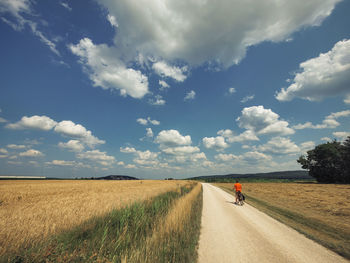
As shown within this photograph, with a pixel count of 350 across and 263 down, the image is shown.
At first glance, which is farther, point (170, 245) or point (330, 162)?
point (330, 162)

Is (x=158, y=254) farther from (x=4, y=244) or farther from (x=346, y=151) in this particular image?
(x=346, y=151)

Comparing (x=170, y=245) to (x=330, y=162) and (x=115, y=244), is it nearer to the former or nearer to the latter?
(x=115, y=244)

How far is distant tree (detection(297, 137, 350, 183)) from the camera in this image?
65.9m

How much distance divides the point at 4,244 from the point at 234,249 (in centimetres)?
693

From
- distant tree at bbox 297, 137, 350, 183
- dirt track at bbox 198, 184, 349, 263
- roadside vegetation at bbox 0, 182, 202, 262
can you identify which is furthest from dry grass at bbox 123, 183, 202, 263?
distant tree at bbox 297, 137, 350, 183

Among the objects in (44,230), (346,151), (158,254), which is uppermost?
(346,151)

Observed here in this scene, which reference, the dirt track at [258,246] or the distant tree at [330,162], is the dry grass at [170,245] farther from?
the distant tree at [330,162]

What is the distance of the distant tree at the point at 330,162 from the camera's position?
6594 centimetres

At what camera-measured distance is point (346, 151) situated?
66625 millimetres

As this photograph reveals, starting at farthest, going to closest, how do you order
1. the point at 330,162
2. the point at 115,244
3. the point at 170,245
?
the point at 330,162
the point at 170,245
the point at 115,244

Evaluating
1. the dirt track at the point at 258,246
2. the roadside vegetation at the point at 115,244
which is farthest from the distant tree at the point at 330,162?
the roadside vegetation at the point at 115,244

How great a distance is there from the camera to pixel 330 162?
232ft

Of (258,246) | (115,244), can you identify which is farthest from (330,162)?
(115,244)

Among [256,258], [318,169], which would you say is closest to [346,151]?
[318,169]
